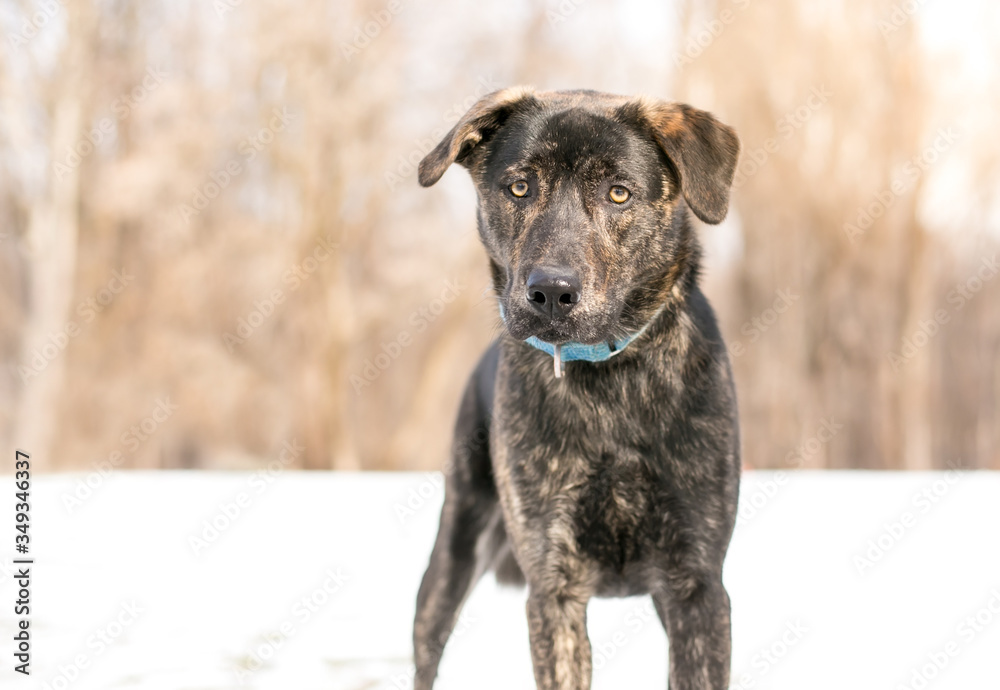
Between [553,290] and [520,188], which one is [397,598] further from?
[553,290]

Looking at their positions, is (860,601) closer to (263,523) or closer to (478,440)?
(478,440)

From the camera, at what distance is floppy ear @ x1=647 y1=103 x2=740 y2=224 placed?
287 cm

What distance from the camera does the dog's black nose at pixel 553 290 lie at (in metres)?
2.60

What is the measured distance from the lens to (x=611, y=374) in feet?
10.2

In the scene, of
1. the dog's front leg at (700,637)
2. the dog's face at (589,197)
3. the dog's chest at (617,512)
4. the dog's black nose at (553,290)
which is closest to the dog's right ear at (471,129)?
the dog's face at (589,197)

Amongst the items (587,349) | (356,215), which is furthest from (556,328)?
(356,215)

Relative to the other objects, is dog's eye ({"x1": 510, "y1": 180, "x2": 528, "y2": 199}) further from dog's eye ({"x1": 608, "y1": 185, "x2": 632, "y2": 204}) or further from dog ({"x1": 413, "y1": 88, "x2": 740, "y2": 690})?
dog's eye ({"x1": 608, "y1": 185, "x2": 632, "y2": 204})

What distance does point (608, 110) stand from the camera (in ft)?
10.0

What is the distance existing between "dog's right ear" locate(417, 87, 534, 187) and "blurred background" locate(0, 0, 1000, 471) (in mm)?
11272

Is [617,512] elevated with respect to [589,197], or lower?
lower

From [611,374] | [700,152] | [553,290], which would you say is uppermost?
[700,152]

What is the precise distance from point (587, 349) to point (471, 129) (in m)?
0.85

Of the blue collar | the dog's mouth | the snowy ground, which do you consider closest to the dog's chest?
the blue collar

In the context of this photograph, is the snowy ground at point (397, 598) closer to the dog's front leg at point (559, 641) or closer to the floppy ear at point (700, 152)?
the dog's front leg at point (559, 641)
